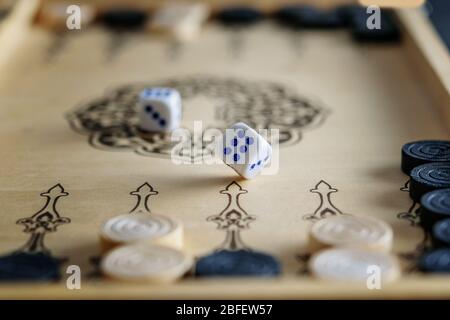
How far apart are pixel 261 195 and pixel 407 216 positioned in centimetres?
28

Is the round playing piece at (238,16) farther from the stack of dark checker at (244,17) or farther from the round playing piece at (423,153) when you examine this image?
the round playing piece at (423,153)

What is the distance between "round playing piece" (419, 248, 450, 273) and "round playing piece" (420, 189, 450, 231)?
12 centimetres

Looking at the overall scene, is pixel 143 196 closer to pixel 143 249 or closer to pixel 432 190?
pixel 143 249

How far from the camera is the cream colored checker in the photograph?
128cm

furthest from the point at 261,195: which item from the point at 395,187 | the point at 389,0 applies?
the point at 389,0

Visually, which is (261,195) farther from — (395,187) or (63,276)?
(63,276)

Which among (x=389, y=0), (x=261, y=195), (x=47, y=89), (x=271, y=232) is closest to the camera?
(x=271, y=232)

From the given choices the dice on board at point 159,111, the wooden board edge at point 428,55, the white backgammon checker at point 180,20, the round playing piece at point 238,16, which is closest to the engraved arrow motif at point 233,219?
the dice on board at point 159,111

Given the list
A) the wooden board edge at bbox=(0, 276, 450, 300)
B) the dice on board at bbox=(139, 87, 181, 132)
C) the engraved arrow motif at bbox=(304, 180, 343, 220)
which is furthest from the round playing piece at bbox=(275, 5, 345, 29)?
the wooden board edge at bbox=(0, 276, 450, 300)

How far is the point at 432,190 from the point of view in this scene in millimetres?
1584

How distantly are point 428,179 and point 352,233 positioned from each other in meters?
0.26

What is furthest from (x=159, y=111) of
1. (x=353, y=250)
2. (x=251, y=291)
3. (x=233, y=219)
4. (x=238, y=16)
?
(x=238, y=16)

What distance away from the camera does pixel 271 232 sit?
5.00 feet

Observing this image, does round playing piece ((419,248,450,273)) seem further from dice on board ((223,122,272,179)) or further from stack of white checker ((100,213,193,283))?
dice on board ((223,122,272,179))
